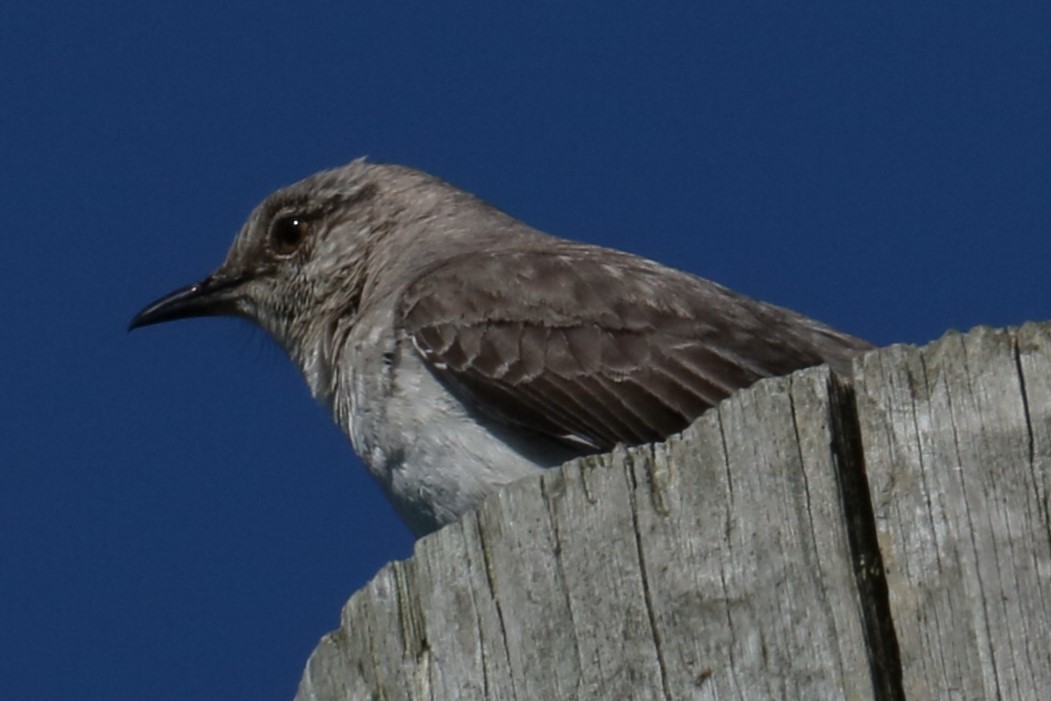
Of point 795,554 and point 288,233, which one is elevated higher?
point 288,233

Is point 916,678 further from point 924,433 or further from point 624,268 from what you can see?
point 624,268

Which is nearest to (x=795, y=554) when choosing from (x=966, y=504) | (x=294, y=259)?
(x=966, y=504)

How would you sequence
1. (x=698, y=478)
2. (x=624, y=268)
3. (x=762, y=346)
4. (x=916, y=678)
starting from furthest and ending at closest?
(x=624, y=268)
(x=762, y=346)
(x=698, y=478)
(x=916, y=678)

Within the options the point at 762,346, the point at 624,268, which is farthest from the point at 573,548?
the point at 624,268

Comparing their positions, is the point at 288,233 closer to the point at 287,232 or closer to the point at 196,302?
the point at 287,232

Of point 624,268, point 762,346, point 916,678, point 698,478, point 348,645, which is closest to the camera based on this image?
point 916,678

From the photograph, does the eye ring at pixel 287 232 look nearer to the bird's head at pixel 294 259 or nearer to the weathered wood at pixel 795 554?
the bird's head at pixel 294 259
